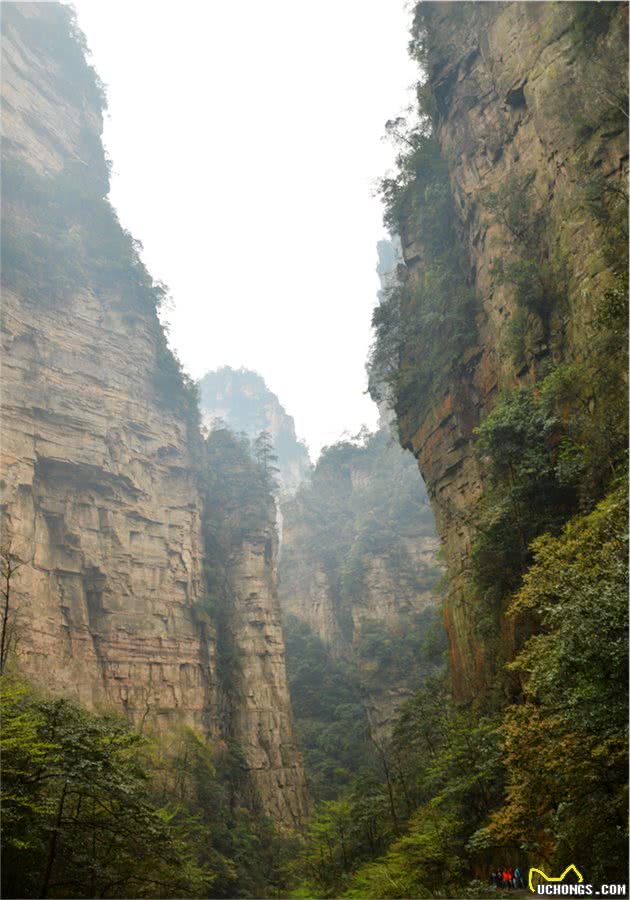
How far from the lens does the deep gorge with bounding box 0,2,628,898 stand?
10164mm

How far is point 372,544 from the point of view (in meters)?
49.0

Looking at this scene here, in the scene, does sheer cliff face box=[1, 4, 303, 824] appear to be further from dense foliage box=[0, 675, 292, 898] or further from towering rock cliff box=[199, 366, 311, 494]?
towering rock cliff box=[199, 366, 311, 494]

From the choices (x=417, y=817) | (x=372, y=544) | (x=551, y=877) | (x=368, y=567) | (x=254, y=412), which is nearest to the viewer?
(x=551, y=877)

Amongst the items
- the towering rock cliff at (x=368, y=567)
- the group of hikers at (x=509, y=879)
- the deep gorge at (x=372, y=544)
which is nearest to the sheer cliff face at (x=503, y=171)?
the deep gorge at (x=372, y=544)

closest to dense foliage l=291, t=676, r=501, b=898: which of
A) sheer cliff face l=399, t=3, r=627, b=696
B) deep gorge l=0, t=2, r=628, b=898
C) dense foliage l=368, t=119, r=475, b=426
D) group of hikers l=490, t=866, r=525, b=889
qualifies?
deep gorge l=0, t=2, r=628, b=898

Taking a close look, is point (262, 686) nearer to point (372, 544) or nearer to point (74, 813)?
point (372, 544)

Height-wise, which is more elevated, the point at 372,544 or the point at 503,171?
the point at 372,544

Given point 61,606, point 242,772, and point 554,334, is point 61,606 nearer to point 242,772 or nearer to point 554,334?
point 242,772

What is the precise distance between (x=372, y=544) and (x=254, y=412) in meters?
56.7

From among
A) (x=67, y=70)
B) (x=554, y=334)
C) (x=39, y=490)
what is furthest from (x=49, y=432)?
(x=67, y=70)

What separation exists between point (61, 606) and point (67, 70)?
101ft

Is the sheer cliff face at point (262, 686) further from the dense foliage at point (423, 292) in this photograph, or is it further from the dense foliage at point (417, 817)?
the dense foliage at point (423, 292)

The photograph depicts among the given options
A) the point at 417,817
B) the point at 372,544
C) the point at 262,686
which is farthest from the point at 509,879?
the point at 372,544

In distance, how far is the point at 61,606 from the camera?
25969 millimetres
